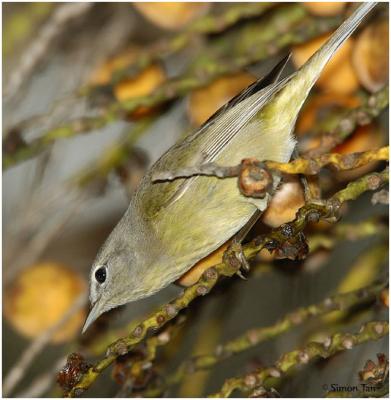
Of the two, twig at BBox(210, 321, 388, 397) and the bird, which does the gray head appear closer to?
the bird

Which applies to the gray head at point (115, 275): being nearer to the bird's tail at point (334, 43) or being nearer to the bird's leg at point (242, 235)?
the bird's leg at point (242, 235)

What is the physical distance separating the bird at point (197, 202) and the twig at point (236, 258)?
Answer: 68 centimetres

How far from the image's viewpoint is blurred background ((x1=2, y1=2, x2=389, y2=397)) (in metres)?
2.65

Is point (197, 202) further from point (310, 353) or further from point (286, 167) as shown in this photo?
point (286, 167)

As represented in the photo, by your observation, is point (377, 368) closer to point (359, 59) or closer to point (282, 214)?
point (282, 214)

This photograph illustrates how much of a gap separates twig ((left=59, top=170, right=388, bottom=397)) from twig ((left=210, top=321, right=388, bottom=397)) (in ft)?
0.96

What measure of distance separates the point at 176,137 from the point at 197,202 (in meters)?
0.76

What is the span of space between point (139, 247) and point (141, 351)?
614 mm

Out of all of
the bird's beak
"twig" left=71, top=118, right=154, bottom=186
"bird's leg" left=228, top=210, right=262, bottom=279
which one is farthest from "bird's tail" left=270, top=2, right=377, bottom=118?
the bird's beak

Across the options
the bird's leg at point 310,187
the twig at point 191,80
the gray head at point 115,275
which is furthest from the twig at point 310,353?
the twig at point 191,80

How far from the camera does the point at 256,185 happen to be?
179 centimetres

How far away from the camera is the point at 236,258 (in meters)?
2.05

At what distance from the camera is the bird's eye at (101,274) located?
2.80 m

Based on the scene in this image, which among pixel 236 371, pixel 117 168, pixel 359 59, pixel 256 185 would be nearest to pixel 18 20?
pixel 117 168
